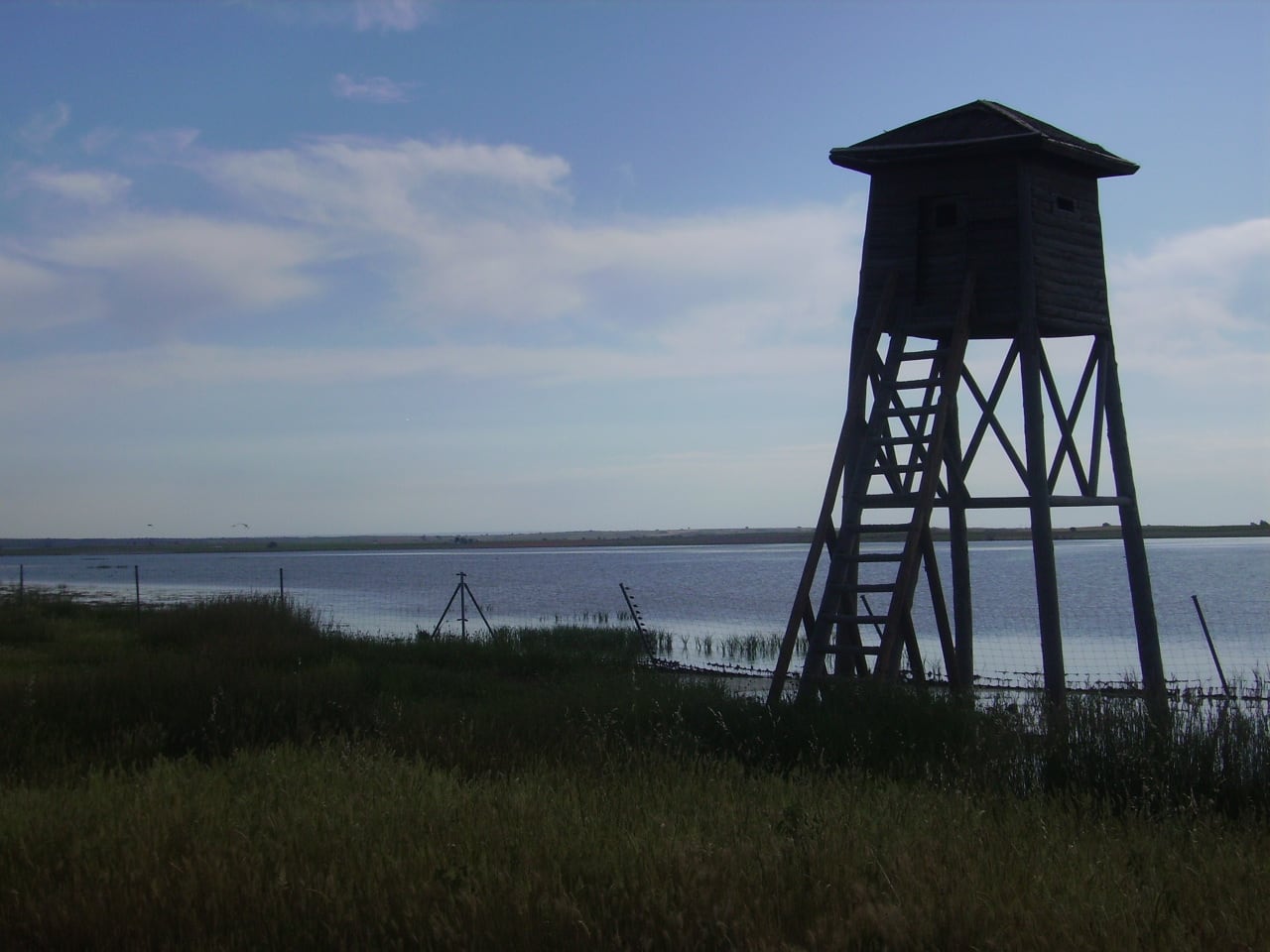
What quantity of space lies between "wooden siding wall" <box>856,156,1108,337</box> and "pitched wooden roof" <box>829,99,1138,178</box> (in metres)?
0.24

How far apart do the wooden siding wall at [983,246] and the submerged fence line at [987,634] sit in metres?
4.41

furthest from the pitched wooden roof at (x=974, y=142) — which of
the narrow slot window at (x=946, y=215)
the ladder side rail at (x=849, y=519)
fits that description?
the ladder side rail at (x=849, y=519)

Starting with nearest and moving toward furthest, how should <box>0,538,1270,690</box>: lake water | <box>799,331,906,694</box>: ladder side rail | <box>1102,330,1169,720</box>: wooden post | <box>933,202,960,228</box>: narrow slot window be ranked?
1. <box>799,331,906,694</box>: ladder side rail
2. <box>933,202,960,228</box>: narrow slot window
3. <box>1102,330,1169,720</box>: wooden post
4. <box>0,538,1270,690</box>: lake water

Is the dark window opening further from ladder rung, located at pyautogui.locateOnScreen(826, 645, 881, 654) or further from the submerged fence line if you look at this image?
the submerged fence line

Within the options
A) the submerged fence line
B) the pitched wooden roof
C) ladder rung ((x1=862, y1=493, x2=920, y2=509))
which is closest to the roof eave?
the pitched wooden roof

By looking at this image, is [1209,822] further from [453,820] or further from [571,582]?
[571,582]

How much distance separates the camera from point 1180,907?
201 inches

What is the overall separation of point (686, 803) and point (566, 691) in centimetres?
627

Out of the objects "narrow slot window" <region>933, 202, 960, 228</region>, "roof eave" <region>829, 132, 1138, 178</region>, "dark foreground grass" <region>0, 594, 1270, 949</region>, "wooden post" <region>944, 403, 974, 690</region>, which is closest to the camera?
"dark foreground grass" <region>0, 594, 1270, 949</region>

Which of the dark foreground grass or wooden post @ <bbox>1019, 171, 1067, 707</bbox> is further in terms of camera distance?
wooden post @ <bbox>1019, 171, 1067, 707</bbox>

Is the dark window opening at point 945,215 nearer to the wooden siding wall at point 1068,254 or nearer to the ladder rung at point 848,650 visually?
the wooden siding wall at point 1068,254

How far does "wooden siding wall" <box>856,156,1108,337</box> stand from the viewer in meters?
13.0

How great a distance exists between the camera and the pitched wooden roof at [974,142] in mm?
12812

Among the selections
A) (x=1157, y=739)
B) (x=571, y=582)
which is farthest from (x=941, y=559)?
(x=1157, y=739)
